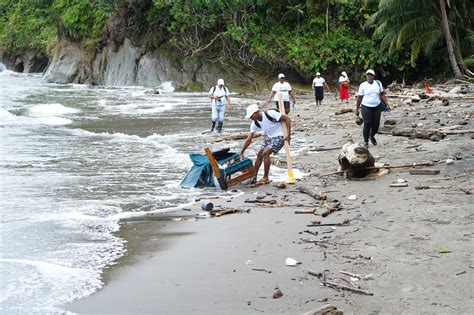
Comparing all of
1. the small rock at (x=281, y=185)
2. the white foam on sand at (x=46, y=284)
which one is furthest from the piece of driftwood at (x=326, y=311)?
the small rock at (x=281, y=185)

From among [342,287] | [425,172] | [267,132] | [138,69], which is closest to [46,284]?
[342,287]

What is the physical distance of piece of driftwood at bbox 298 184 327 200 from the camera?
8.93 metres

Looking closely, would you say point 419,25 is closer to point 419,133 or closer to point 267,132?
point 419,133

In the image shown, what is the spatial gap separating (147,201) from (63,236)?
2220mm

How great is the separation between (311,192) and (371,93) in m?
4.09

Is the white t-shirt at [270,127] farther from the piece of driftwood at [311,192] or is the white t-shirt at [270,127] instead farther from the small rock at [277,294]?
the small rock at [277,294]

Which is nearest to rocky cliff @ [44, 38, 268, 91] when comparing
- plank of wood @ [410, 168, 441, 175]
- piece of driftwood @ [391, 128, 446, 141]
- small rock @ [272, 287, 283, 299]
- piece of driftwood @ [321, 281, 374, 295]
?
piece of driftwood @ [391, 128, 446, 141]

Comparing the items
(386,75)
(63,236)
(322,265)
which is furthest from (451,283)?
(386,75)

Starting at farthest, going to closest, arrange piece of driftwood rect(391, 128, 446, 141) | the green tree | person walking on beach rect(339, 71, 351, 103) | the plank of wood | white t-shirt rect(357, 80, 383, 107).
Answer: the green tree < person walking on beach rect(339, 71, 351, 103) < piece of driftwood rect(391, 128, 446, 141) < white t-shirt rect(357, 80, 383, 107) < the plank of wood

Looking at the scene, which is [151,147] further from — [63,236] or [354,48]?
[354,48]

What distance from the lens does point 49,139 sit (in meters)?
17.9

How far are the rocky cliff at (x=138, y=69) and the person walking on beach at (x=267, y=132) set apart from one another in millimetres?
26652

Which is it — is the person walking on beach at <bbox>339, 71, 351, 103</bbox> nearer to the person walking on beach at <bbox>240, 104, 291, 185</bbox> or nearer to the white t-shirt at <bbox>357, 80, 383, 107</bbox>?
the white t-shirt at <bbox>357, 80, 383, 107</bbox>

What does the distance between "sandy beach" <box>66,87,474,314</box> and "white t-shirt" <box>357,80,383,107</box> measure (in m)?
2.62
